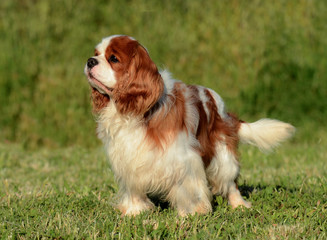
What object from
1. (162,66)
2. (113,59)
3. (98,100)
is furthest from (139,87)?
(162,66)

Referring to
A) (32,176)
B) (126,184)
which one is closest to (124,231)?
(126,184)

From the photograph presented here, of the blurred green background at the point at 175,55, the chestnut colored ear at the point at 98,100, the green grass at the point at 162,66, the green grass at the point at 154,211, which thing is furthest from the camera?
the blurred green background at the point at 175,55

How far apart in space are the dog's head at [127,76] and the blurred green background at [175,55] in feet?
13.6

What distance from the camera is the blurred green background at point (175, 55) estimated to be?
28.2 ft

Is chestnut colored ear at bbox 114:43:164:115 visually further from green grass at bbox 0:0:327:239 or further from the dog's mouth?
green grass at bbox 0:0:327:239

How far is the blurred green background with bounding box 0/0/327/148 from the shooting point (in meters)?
8.59

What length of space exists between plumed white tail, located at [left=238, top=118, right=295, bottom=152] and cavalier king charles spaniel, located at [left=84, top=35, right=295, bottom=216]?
31 cm

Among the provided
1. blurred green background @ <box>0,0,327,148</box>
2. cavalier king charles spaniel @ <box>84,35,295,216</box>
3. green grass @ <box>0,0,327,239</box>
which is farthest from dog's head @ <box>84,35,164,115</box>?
blurred green background @ <box>0,0,327,148</box>

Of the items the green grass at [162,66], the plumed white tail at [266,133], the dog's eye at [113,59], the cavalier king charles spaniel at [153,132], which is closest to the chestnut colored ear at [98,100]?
the cavalier king charles spaniel at [153,132]

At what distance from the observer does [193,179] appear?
4.00 m

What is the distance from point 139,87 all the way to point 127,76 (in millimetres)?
116

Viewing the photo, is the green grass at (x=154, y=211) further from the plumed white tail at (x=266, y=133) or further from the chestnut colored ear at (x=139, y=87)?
the chestnut colored ear at (x=139, y=87)

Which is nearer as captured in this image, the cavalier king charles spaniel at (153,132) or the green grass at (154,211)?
the green grass at (154,211)

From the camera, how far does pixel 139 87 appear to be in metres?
3.80
